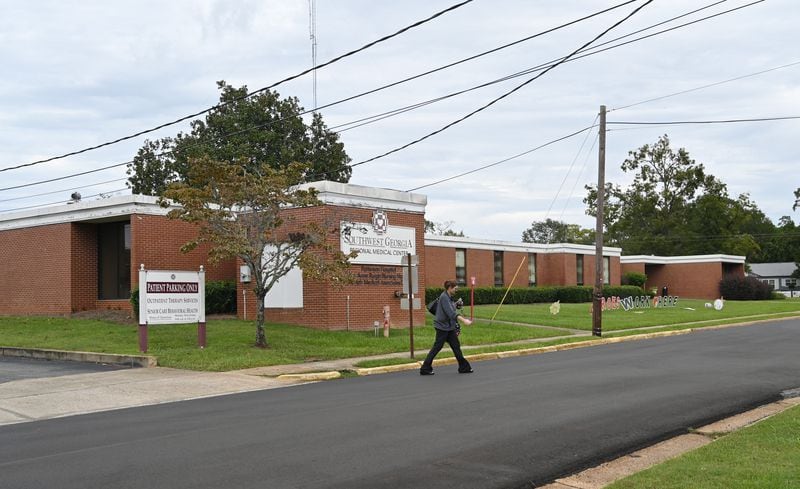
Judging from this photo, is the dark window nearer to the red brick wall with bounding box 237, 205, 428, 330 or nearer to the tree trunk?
the red brick wall with bounding box 237, 205, 428, 330

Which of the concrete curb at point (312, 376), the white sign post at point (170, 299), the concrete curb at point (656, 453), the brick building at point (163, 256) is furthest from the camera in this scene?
the brick building at point (163, 256)

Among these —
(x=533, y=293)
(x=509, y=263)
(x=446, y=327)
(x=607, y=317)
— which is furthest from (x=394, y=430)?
(x=509, y=263)

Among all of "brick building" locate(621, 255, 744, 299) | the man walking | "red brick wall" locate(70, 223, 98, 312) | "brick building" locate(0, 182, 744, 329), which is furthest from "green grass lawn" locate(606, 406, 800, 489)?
"brick building" locate(621, 255, 744, 299)

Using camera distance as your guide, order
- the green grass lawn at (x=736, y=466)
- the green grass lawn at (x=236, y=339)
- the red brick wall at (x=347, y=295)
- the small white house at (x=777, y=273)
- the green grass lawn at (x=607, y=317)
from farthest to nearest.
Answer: the small white house at (x=777, y=273) < the green grass lawn at (x=607, y=317) < the red brick wall at (x=347, y=295) < the green grass lawn at (x=236, y=339) < the green grass lawn at (x=736, y=466)

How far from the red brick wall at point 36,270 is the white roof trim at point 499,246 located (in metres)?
20.9

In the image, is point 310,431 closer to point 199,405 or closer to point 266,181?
point 199,405

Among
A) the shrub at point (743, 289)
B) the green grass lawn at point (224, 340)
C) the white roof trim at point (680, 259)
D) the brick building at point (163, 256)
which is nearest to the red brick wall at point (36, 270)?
Result: the brick building at point (163, 256)

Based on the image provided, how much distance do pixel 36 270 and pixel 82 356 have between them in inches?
485

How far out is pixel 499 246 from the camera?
49656 mm

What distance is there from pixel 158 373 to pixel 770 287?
199 ft

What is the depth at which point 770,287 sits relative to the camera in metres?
65.6

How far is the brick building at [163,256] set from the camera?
25.5 m

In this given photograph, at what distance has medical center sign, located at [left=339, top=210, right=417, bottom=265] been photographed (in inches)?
1003

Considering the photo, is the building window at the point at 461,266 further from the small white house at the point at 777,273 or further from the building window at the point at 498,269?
the small white house at the point at 777,273
